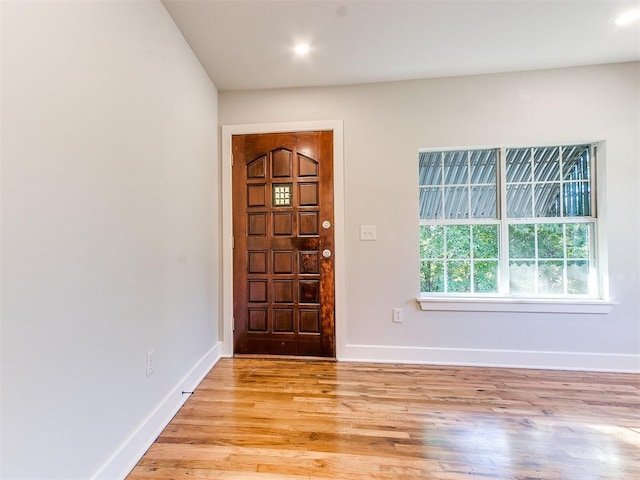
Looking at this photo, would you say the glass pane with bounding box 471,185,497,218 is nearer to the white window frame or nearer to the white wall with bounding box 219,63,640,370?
the white window frame

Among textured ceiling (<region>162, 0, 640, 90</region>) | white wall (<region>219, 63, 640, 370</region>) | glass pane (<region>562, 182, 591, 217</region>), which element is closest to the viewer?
textured ceiling (<region>162, 0, 640, 90</region>)

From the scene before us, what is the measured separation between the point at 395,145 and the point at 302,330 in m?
1.79

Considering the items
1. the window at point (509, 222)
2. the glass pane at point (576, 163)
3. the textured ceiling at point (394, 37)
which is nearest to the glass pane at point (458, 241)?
the window at point (509, 222)

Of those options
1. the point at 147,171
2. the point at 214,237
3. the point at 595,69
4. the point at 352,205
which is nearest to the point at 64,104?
the point at 147,171

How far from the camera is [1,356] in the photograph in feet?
2.61

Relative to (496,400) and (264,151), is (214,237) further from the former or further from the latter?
(496,400)

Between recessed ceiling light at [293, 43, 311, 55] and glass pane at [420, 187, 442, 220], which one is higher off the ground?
recessed ceiling light at [293, 43, 311, 55]

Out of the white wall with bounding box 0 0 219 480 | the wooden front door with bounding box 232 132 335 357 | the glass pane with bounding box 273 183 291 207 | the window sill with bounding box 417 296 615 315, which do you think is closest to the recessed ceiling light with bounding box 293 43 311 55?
the wooden front door with bounding box 232 132 335 357

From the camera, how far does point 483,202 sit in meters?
2.46

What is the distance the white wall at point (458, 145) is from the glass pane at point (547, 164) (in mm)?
127

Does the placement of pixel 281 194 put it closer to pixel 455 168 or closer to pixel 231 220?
pixel 231 220

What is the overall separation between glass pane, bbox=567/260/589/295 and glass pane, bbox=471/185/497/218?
2.45 ft

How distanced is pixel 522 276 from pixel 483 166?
992 mm

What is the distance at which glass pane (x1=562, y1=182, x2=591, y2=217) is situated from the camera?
2.35 m
